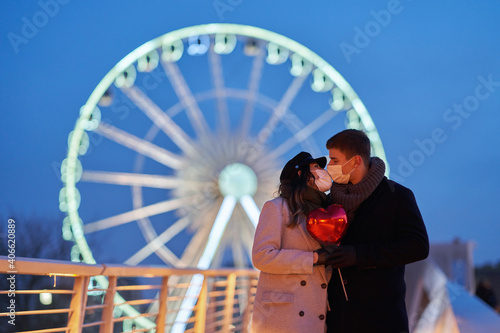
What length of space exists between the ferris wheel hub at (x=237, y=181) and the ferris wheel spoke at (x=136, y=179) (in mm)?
666

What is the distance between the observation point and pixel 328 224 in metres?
2.40

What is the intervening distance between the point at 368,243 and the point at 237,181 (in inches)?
298

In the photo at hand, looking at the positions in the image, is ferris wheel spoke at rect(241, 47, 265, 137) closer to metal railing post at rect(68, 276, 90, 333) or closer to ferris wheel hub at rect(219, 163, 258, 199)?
ferris wheel hub at rect(219, 163, 258, 199)

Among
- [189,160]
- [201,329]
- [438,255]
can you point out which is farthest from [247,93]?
[438,255]

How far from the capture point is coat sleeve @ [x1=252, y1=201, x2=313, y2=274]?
245 centimetres

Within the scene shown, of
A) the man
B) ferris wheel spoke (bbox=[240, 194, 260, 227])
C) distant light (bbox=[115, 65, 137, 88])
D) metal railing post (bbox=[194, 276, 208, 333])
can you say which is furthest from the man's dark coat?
distant light (bbox=[115, 65, 137, 88])

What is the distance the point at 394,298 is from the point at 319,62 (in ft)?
29.3

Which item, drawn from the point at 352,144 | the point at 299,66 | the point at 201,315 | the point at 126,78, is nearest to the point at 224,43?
the point at 299,66

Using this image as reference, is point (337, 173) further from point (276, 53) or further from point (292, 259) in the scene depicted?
point (276, 53)

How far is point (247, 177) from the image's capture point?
10.1 m

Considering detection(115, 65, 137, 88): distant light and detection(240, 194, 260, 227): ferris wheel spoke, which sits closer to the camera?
detection(240, 194, 260, 227): ferris wheel spoke

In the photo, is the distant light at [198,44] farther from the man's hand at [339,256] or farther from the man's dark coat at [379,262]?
the man's hand at [339,256]

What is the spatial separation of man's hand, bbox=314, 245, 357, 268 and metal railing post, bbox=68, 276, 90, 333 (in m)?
0.96

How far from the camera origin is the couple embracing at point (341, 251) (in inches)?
96.6
